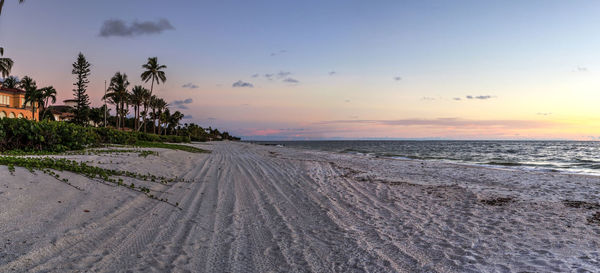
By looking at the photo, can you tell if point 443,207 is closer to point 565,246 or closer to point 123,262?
point 565,246

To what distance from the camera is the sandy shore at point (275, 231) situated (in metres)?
4.39

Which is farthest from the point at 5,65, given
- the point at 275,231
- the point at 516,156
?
the point at 516,156

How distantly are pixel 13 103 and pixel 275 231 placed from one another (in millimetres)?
63687

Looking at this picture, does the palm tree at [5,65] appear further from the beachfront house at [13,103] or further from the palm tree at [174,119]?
the palm tree at [174,119]

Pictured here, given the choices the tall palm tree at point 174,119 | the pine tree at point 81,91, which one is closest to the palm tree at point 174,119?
the tall palm tree at point 174,119

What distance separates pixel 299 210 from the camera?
777 centimetres

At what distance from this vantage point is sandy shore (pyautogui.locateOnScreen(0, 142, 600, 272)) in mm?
4391

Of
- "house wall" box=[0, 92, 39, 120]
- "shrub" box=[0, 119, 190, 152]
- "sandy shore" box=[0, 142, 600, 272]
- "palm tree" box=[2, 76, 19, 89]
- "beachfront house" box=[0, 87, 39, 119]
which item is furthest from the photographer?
"palm tree" box=[2, 76, 19, 89]

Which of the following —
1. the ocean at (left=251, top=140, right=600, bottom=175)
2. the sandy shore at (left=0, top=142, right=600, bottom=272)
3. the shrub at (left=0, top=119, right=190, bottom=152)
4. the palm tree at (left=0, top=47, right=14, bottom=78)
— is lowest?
the ocean at (left=251, top=140, right=600, bottom=175)

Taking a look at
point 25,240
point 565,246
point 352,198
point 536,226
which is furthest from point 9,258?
point 536,226

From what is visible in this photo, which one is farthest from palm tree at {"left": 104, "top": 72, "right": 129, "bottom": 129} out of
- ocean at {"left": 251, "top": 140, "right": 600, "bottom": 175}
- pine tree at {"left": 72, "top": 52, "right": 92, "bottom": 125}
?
ocean at {"left": 251, "top": 140, "right": 600, "bottom": 175}

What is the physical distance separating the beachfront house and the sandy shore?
178ft

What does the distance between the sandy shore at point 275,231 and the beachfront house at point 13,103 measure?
54.3 metres

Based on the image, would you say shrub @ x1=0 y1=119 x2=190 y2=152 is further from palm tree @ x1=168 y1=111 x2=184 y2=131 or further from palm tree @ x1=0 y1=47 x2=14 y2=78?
palm tree @ x1=168 y1=111 x2=184 y2=131
